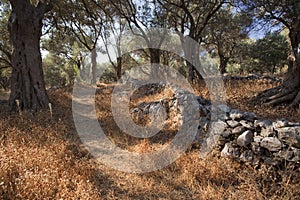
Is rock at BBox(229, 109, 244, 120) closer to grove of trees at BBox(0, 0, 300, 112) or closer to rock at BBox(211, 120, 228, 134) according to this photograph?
rock at BBox(211, 120, 228, 134)

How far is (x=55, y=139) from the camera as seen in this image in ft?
15.1

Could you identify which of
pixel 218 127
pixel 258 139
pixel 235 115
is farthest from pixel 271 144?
pixel 218 127

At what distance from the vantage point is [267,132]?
350 cm

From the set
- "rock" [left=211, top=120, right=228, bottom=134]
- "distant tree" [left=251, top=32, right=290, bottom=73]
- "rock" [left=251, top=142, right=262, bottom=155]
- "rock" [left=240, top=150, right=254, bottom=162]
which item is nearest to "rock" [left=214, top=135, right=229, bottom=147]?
"rock" [left=211, top=120, right=228, bottom=134]

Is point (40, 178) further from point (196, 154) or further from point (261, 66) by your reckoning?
point (261, 66)

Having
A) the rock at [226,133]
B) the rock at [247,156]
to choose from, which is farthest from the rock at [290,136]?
the rock at [226,133]

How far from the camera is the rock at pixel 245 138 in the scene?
359cm

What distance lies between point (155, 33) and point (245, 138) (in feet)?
52.1

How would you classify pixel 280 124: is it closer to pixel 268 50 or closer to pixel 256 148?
pixel 256 148

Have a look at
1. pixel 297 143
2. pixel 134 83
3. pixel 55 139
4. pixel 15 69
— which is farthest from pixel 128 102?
pixel 297 143

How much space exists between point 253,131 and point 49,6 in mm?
9304

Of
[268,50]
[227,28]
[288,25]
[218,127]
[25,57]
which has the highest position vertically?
[227,28]

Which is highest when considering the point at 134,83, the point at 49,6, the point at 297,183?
the point at 49,6

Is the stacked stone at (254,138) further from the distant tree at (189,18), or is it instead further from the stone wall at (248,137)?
the distant tree at (189,18)
